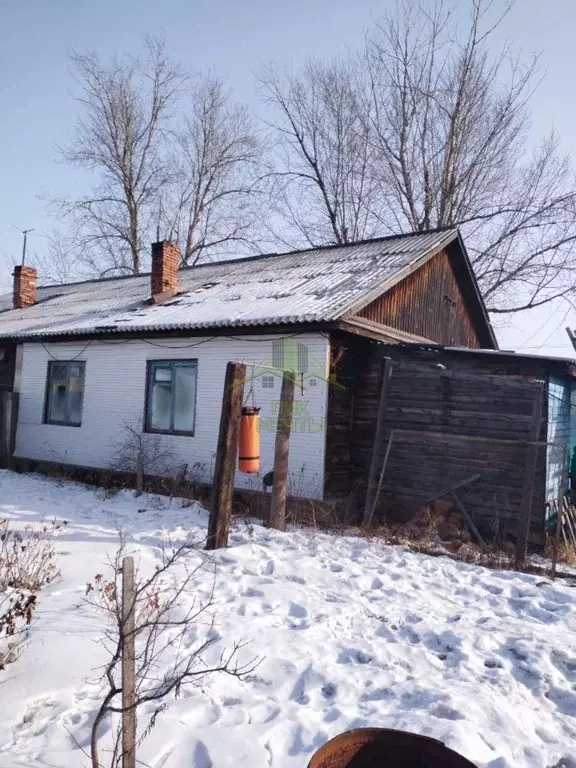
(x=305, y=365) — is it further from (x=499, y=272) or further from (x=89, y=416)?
(x=499, y=272)

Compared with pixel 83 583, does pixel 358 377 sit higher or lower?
higher

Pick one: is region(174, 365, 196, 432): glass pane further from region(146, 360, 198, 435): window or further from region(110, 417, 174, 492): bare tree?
region(110, 417, 174, 492): bare tree

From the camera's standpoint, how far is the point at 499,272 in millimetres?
21969

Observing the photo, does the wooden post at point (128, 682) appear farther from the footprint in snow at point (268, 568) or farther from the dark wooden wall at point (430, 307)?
the dark wooden wall at point (430, 307)

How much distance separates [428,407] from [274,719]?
6.34 m

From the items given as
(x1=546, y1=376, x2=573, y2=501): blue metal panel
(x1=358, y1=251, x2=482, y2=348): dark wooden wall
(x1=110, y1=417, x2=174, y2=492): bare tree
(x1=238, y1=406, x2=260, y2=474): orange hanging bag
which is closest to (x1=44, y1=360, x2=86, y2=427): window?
(x1=110, y1=417, x2=174, y2=492): bare tree

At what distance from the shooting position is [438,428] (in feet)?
28.9

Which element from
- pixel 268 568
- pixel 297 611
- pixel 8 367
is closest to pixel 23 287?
pixel 8 367

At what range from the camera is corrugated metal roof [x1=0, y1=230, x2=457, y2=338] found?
10.0 metres

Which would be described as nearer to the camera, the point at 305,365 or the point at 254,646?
the point at 254,646

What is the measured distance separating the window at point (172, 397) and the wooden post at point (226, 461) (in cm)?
399

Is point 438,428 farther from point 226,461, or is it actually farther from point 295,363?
point 226,461

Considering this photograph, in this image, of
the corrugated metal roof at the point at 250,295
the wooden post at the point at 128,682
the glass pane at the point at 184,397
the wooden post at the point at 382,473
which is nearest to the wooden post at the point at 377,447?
the wooden post at the point at 382,473

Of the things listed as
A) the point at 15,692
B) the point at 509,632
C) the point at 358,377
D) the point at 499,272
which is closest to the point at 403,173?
the point at 499,272
